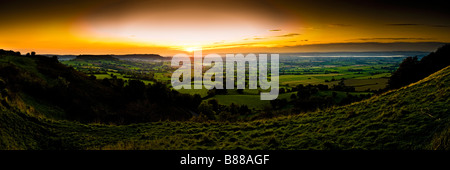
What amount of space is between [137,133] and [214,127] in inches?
201

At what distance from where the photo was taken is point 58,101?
105ft

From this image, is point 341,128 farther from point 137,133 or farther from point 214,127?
point 137,133

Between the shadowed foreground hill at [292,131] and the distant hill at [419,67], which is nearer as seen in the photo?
the shadowed foreground hill at [292,131]

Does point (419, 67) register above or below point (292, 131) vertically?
above

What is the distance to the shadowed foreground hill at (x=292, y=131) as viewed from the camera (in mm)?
8508

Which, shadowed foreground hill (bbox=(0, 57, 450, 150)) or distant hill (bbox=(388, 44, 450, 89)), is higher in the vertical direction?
distant hill (bbox=(388, 44, 450, 89))

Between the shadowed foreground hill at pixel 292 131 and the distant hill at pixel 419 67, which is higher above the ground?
the distant hill at pixel 419 67

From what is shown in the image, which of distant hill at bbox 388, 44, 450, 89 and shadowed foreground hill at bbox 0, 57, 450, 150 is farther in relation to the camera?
distant hill at bbox 388, 44, 450, 89

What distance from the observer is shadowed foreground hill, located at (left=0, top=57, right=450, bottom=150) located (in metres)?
8.51

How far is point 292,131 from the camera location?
11.9 m

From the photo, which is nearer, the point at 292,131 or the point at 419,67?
the point at 292,131
